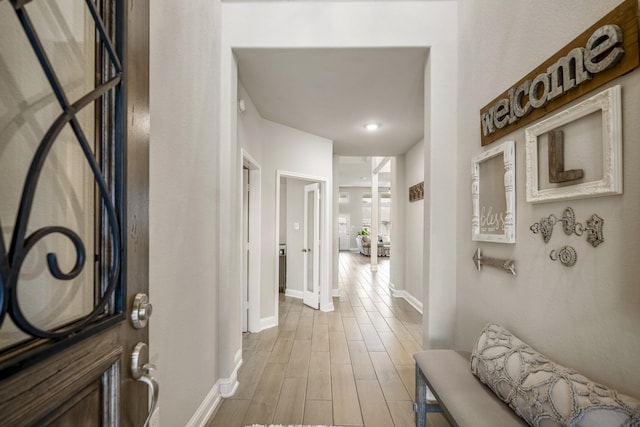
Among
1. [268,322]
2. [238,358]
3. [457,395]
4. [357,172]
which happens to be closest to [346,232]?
[357,172]

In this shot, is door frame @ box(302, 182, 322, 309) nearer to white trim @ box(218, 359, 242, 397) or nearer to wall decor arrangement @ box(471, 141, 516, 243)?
white trim @ box(218, 359, 242, 397)

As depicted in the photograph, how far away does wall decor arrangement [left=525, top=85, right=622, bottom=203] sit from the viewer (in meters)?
0.96

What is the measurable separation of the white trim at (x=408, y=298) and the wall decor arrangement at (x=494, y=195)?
298 centimetres

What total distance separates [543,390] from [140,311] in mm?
1359

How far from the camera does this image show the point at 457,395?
4.23 ft

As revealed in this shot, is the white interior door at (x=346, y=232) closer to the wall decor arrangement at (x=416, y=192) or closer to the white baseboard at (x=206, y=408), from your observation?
the wall decor arrangement at (x=416, y=192)

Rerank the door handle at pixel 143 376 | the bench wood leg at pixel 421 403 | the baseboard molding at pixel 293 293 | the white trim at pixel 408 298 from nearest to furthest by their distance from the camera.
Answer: the door handle at pixel 143 376 → the bench wood leg at pixel 421 403 → the white trim at pixel 408 298 → the baseboard molding at pixel 293 293

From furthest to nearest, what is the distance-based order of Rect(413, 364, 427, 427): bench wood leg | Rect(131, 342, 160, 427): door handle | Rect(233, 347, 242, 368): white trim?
Rect(233, 347, 242, 368): white trim
Rect(413, 364, 427, 427): bench wood leg
Rect(131, 342, 160, 427): door handle

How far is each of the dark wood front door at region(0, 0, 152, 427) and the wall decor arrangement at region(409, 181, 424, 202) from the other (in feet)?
13.3

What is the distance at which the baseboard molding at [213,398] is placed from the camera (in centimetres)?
175

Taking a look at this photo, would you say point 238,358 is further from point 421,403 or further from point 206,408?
point 421,403

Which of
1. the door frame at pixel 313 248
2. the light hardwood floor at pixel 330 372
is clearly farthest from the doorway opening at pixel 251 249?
the door frame at pixel 313 248

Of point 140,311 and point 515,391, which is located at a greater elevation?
point 140,311

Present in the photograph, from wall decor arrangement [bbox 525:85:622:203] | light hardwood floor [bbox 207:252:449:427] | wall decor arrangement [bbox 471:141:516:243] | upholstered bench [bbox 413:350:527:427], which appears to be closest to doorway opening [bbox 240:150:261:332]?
light hardwood floor [bbox 207:252:449:427]
